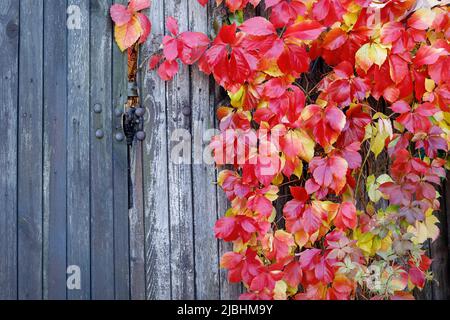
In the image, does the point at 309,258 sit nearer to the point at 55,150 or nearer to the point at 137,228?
the point at 137,228

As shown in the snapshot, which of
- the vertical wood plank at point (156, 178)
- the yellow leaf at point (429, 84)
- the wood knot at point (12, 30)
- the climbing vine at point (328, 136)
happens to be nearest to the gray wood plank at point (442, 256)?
the climbing vine at point (328, 136)

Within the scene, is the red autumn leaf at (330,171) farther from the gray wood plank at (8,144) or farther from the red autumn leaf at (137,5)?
the gray wood plank at (8,144)

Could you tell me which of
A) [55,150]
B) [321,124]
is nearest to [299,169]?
[321,124]

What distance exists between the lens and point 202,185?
80.4 inches

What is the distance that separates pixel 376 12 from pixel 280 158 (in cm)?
64

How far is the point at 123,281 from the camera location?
2006 mm

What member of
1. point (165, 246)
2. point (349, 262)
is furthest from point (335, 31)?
point (165, 246)

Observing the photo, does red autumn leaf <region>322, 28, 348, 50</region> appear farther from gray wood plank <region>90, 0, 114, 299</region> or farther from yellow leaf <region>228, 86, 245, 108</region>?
gray wood plank <region>90, 0, 114, 299</region>

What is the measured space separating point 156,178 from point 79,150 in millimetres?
332

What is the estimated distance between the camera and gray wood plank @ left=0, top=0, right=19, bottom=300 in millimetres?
1974

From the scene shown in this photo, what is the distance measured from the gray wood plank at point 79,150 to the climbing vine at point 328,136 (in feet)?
0.63
